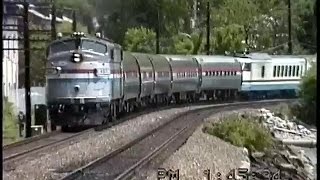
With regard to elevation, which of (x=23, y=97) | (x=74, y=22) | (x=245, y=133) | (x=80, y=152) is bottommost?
(x=80, y=152)

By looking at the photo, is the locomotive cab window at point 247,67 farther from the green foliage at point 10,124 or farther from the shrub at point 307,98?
the green foliage at point 10,124

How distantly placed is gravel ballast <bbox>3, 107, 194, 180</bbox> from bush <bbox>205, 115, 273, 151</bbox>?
0.58m

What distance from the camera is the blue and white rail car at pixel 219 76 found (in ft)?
11.9

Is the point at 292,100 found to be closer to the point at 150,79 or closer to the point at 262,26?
the point at 262,26

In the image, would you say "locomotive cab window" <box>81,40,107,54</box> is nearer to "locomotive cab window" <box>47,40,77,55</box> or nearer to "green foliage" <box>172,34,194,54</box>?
"locomotive cab window" <box>47,40,77,55</box>

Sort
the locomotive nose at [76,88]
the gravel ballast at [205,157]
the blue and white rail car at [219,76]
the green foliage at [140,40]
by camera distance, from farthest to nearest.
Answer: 1. the locomotive nose at [76,88]
2. the blue and white rail car at [219,76]
3. the green foliage at [140,40]
4. the gravel ballast at [205,157]

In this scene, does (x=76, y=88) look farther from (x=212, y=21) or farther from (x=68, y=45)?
(x=212, y=21)

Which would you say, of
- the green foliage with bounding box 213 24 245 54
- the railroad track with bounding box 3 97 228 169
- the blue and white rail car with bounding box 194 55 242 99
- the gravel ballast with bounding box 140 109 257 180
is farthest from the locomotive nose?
the green foliage with bounding box 213 24 245 54

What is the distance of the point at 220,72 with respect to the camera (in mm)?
4012

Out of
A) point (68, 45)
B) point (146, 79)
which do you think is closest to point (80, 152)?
point (68, 45)

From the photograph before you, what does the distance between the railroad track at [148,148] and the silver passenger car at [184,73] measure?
0.23m

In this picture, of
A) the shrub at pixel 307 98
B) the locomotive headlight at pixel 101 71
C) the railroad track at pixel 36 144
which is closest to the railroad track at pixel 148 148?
the shrub at pixel 307 98

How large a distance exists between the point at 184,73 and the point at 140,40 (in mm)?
1404

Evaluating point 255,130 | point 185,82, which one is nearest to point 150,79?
point 185,82
